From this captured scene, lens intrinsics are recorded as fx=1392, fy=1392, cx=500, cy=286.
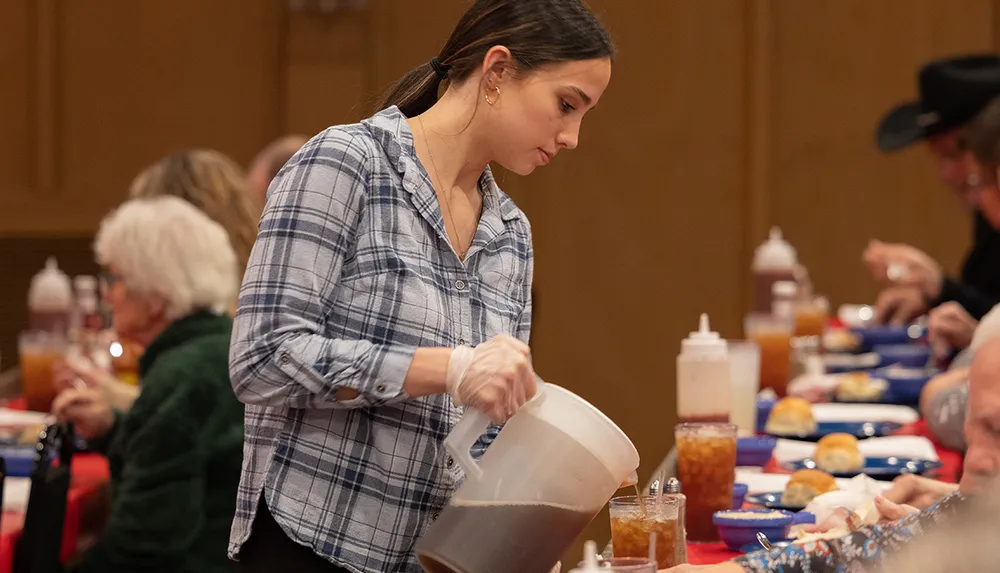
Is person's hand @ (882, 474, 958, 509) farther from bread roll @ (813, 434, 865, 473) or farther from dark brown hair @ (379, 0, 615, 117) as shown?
dark brown hair @ (379, 0, 615, 117)

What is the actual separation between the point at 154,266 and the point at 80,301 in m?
1.65

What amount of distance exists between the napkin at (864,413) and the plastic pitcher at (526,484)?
1811 mm

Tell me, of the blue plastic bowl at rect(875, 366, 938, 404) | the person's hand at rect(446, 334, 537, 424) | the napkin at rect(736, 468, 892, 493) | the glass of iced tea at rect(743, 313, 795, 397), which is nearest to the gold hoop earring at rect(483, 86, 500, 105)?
the person's hand at rect(446, 334, 537, 424)

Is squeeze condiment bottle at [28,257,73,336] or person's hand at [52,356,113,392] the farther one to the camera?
squeeze condiment bottle at [28,257,73,336]

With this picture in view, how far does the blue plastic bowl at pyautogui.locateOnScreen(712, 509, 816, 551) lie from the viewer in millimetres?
2100

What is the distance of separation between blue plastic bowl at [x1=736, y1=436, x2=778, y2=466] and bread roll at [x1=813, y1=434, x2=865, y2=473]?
94 millimetres

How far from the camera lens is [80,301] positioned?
4.88 m

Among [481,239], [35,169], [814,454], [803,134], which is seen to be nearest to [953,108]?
[803,134]

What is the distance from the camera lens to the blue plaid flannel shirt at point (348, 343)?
5.82 feet

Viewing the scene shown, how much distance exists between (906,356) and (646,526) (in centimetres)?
301

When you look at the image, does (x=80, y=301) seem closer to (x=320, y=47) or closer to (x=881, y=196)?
(x=320, y=47)

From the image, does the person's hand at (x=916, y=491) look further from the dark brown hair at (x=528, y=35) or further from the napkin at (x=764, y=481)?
the dark brown hair at (x=528, y=35)

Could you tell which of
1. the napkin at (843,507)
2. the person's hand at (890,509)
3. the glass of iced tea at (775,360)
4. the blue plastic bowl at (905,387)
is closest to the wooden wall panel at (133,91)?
the glass of iced tea at (775,360)

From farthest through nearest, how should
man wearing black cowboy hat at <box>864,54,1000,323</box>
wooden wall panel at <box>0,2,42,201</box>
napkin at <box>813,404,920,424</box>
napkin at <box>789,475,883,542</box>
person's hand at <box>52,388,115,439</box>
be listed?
wooden wall panel at <box>0,2,42,201</box> → man wearing black cowboy hat at <box>864,54,1000,323</box> → napkin at <box>813,404,920,424</box> → person's hand at <box>52,388,115,439</box> → napkin at <box>789,475,883,542</box>
